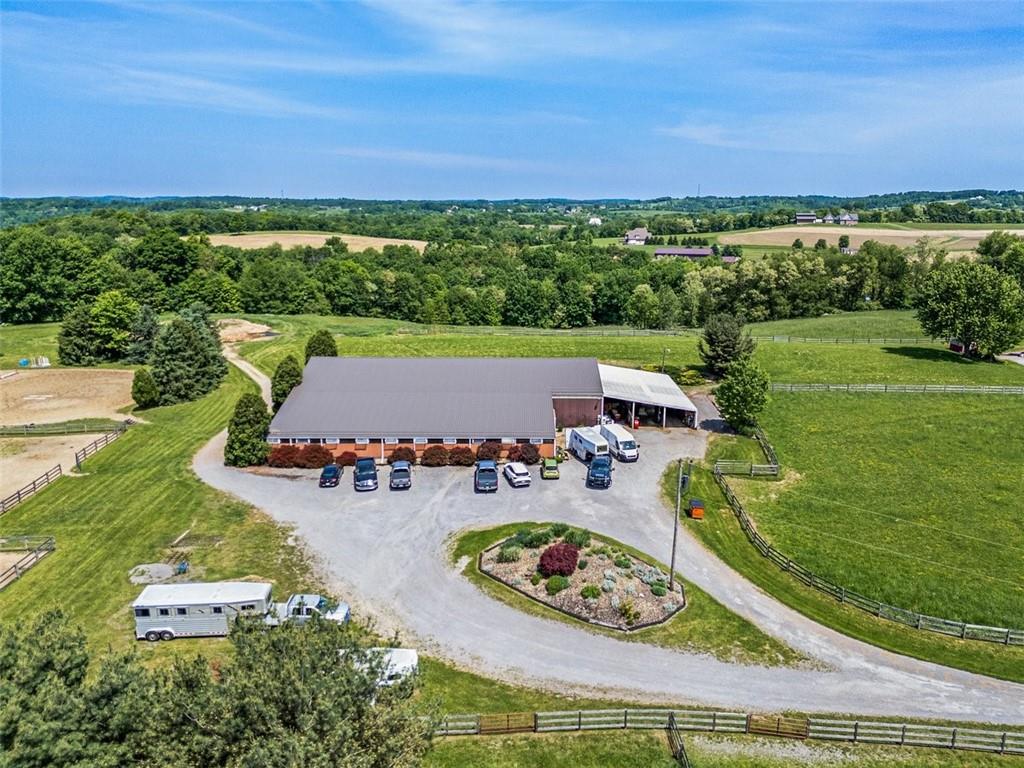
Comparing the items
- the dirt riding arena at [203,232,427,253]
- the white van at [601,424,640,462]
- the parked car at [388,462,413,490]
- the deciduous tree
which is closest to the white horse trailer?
the parked car at [388,462,413,490]

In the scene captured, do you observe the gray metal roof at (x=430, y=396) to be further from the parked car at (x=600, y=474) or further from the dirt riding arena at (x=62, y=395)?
the dirt riding arena at (x=62, y=395)

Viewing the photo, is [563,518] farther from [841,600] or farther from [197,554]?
[197,554]

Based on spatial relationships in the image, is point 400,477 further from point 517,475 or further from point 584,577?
point 584,577

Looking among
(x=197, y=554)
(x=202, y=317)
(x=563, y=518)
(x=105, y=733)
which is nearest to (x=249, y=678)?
(x=105, y=733)

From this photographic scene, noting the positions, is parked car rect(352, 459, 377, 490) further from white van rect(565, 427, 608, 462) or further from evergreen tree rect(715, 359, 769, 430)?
evergreen tree rect(715, 359, 769, 430)

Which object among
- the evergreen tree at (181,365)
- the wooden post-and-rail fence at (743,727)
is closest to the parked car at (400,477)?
the wooden post-and-rail fence at (743,727)

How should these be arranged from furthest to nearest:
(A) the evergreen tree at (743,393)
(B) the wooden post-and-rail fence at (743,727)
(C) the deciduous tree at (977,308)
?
(C) the deciduous tree at (977,308)
(A) the evergreen tree at (743,393)
(B) the wooden post-and-rail fence at (743,727)
